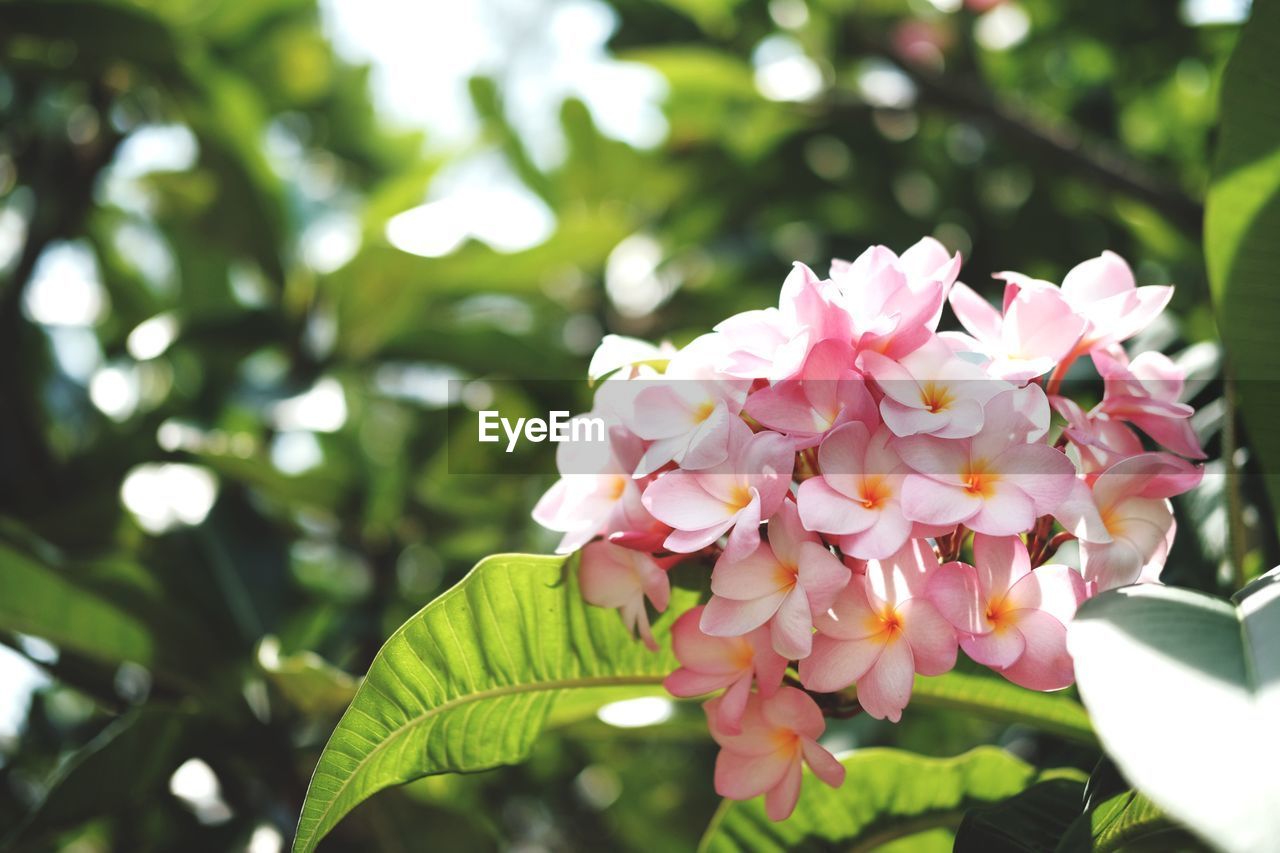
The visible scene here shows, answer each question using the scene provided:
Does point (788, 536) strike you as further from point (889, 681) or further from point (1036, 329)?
point (1036, 329)

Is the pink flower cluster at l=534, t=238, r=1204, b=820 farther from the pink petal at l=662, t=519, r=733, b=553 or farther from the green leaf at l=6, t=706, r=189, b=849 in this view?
the green leaf at l=6, t=706, r=189, b=849

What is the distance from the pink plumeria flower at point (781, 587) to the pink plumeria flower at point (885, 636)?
0.01m

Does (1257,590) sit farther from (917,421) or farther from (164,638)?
(164,638)

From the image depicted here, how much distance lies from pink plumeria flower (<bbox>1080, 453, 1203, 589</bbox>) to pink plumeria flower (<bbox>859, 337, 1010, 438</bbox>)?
0.07 metres

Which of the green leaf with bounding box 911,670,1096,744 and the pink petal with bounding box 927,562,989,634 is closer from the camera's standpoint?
the pink petal with bounding box 927,562,989,634

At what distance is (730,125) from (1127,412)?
1.35 meters

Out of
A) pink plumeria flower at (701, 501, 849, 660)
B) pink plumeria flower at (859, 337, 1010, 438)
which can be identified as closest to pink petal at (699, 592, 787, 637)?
pink plumeria flower at (701, 501, 849, 660)

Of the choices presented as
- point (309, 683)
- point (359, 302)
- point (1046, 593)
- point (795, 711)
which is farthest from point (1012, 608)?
point (359, 302)

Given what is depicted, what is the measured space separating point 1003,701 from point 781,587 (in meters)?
0.26

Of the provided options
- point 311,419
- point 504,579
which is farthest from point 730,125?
point 504,579

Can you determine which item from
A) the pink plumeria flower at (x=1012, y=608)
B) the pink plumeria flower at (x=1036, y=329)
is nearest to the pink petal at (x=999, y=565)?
the pink plumeria flower at (x=1012, y=608)

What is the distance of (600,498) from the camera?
0.55 metres

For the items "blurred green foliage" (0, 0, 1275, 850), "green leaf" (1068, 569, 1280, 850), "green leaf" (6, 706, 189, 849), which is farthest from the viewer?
"blurred green foliage" (0, 0, 1275, 850)

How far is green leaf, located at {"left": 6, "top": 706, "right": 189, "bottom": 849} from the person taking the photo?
2.68 ft
